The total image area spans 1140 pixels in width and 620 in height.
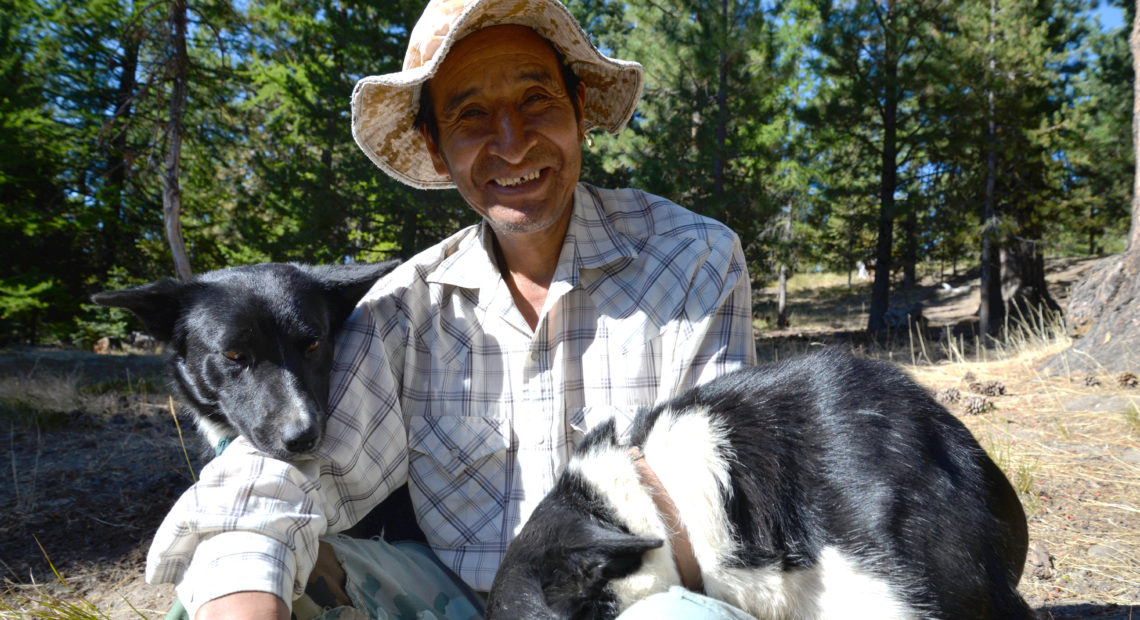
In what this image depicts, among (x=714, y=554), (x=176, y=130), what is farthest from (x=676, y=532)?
(x=176, y=130)

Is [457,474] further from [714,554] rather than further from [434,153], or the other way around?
[434,153]

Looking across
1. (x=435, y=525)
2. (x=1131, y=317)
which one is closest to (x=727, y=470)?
(x=435, y=525)

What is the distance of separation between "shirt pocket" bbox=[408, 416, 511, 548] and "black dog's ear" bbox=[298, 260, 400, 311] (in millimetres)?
559

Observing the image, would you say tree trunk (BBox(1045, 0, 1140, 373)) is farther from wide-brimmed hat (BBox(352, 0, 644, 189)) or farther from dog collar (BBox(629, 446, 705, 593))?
dog collar (BBox(629, 446, 705, 593))

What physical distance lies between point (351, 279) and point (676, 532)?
4.75ft

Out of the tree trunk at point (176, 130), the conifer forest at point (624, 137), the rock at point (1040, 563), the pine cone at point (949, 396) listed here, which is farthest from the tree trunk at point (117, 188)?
the rock at point (1040, 563)

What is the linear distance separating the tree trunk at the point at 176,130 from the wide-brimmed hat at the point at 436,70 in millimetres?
5116

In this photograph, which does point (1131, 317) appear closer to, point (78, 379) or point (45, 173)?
point (78, 379)

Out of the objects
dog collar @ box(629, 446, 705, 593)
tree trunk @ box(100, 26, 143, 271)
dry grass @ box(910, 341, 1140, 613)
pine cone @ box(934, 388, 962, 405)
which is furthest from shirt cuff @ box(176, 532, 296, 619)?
tree trunk @ box(100, 26, 143, 271)

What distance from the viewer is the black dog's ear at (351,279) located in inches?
95.7

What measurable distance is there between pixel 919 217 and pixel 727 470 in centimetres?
1562

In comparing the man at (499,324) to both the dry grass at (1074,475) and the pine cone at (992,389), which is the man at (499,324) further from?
the pine cone at (992,389)

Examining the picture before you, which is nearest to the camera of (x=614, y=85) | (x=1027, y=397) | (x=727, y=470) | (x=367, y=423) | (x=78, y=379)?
(x=727, y=470)

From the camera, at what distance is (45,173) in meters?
10.1
